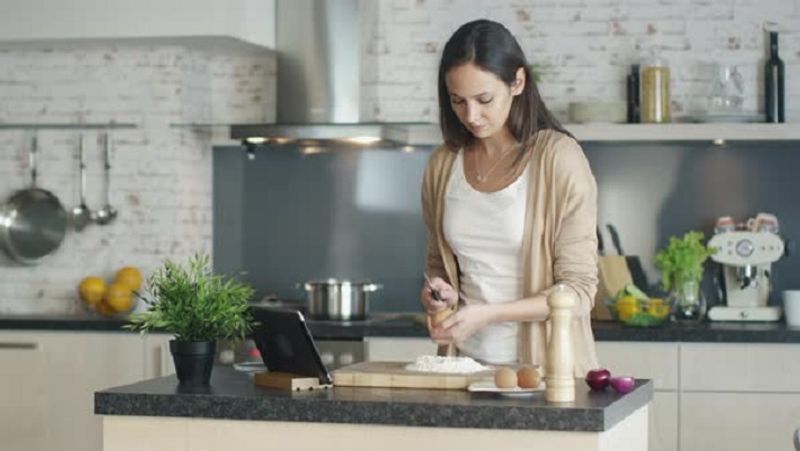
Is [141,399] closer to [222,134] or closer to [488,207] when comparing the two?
[488,207]

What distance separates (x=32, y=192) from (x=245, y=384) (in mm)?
3741

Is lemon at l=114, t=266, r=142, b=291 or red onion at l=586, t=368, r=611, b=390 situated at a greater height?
lemon at l=114, t=266, r=142, b=291

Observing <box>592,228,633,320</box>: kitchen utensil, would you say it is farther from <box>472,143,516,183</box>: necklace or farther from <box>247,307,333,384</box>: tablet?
<box>247,307,333,384</box>: tablet

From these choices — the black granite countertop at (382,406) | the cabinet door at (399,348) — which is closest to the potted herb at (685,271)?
the cabinet door at (399,348)

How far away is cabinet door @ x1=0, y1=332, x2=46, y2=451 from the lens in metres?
6.98

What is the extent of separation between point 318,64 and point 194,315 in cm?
340

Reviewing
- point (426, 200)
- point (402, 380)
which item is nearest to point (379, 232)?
point (426, 200)

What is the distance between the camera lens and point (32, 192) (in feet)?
24.5

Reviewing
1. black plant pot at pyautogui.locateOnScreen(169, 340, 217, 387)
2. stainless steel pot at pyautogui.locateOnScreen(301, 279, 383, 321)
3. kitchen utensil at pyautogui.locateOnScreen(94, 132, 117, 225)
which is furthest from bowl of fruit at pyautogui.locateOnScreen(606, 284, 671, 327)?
black plant pot at pyautogui.locateOnScreen(169, 340, 217, 387)

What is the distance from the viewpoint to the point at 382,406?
3561 millimetres

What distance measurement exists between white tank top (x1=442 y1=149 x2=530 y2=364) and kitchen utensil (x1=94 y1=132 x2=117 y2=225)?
346 cm

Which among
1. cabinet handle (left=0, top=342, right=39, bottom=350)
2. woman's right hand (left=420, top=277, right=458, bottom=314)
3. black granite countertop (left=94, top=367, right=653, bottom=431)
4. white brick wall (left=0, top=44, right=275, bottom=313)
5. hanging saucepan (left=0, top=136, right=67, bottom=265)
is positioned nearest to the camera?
black granite countertop (left=94, top=367, right=653, bottom=431)

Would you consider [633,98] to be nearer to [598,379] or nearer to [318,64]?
[318,64]

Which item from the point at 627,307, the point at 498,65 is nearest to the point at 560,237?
the point at 498,65
